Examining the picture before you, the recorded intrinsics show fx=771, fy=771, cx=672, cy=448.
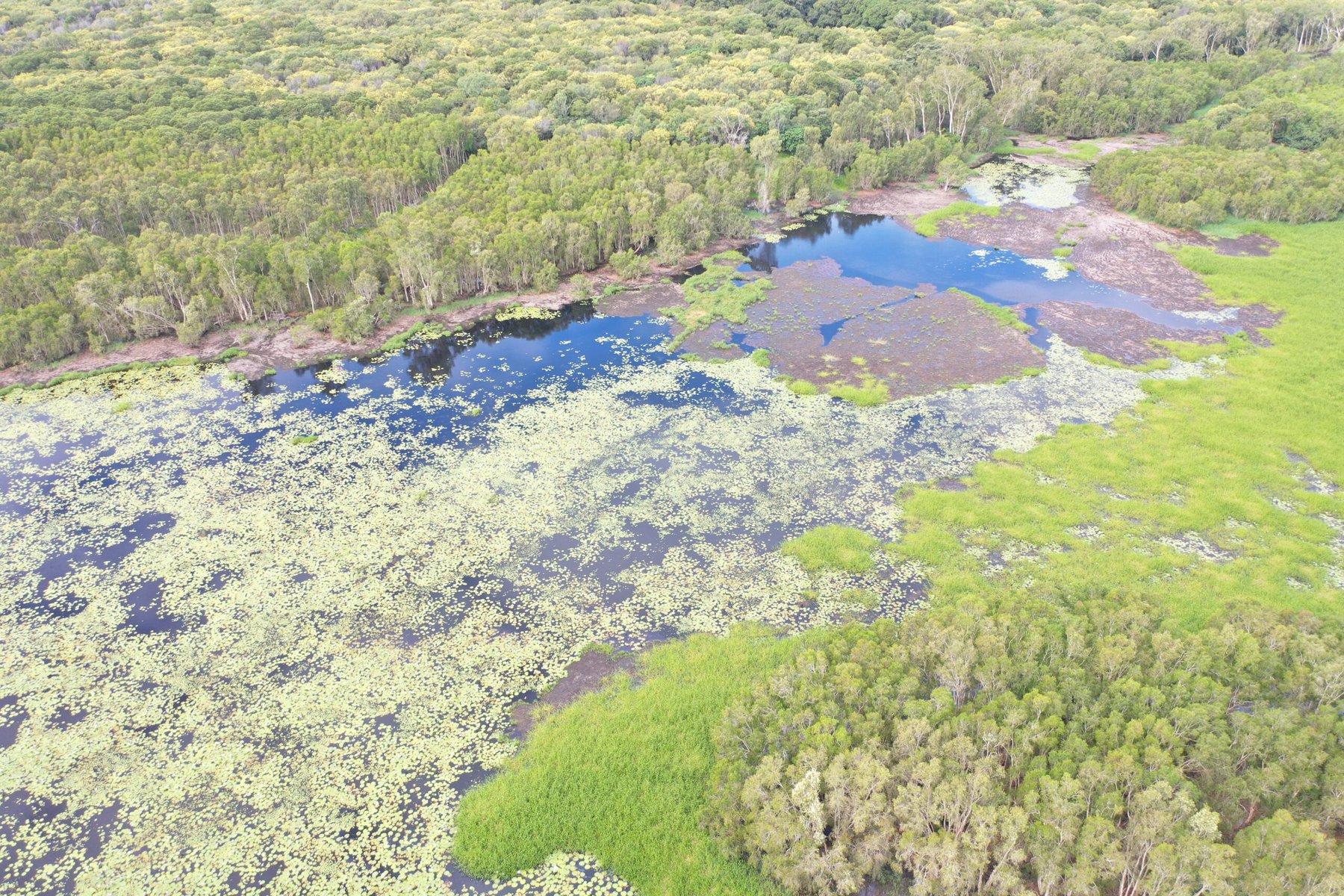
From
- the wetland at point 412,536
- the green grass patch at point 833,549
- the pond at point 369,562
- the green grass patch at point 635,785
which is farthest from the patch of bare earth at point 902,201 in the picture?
the green grass patch at point 635,785

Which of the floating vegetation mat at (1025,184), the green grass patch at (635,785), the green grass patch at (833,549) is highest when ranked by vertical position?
the floating vegetation mat at (1025,184)

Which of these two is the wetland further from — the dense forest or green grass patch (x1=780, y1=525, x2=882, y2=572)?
the dense forest

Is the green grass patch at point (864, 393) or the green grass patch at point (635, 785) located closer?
the green grass patch at point (635, 785)

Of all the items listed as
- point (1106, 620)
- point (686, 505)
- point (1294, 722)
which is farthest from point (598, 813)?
point (1294, 722)

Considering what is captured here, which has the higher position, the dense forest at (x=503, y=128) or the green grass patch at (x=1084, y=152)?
the dense forest at (x=503, y=128)

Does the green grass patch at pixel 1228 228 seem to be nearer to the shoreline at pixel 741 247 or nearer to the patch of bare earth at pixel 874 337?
the shoreline at pixel 741 247

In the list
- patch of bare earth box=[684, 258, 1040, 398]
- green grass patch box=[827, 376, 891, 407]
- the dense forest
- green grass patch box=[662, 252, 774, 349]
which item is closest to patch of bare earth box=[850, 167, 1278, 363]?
the dense forest
